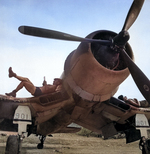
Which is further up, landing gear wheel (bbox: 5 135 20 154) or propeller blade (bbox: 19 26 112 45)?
propeller blade (bbox: 19 26 112 45)

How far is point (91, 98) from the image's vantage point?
516cm

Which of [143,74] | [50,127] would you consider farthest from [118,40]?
[50,127]

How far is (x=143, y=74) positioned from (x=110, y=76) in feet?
2.87

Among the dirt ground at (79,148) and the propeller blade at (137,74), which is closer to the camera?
the propeller blade at (137,74)

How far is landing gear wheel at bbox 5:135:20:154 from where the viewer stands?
5426 millimetres

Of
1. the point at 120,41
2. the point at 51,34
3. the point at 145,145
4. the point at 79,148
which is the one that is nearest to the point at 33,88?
the point at 51,34

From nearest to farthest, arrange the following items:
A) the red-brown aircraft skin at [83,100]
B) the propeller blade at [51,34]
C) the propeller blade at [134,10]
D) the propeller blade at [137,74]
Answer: the propeller blade at [51,34], the propeller blade at [137,74], the red-brown aircraft skin at [83,100], the propeller blade at [134,10]

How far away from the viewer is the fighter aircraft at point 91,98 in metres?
4.52

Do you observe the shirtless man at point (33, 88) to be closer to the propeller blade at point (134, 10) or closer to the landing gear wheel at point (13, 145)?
the landing gear wheel at point (13, 145)

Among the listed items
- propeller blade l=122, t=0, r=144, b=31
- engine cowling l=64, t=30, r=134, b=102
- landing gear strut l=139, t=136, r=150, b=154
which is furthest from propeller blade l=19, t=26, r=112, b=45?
landing gear strut l=139, t=136, r=150, b=154

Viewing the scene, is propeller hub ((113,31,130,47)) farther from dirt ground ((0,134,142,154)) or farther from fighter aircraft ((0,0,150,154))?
dirt ground ((0,134,142,154))

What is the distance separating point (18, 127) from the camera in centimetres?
573

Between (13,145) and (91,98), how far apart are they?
9.60 ft

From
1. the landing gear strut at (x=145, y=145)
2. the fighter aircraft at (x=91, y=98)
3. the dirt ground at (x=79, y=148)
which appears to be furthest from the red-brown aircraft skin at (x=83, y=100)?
the dirt ground at (x=79, y=148)
